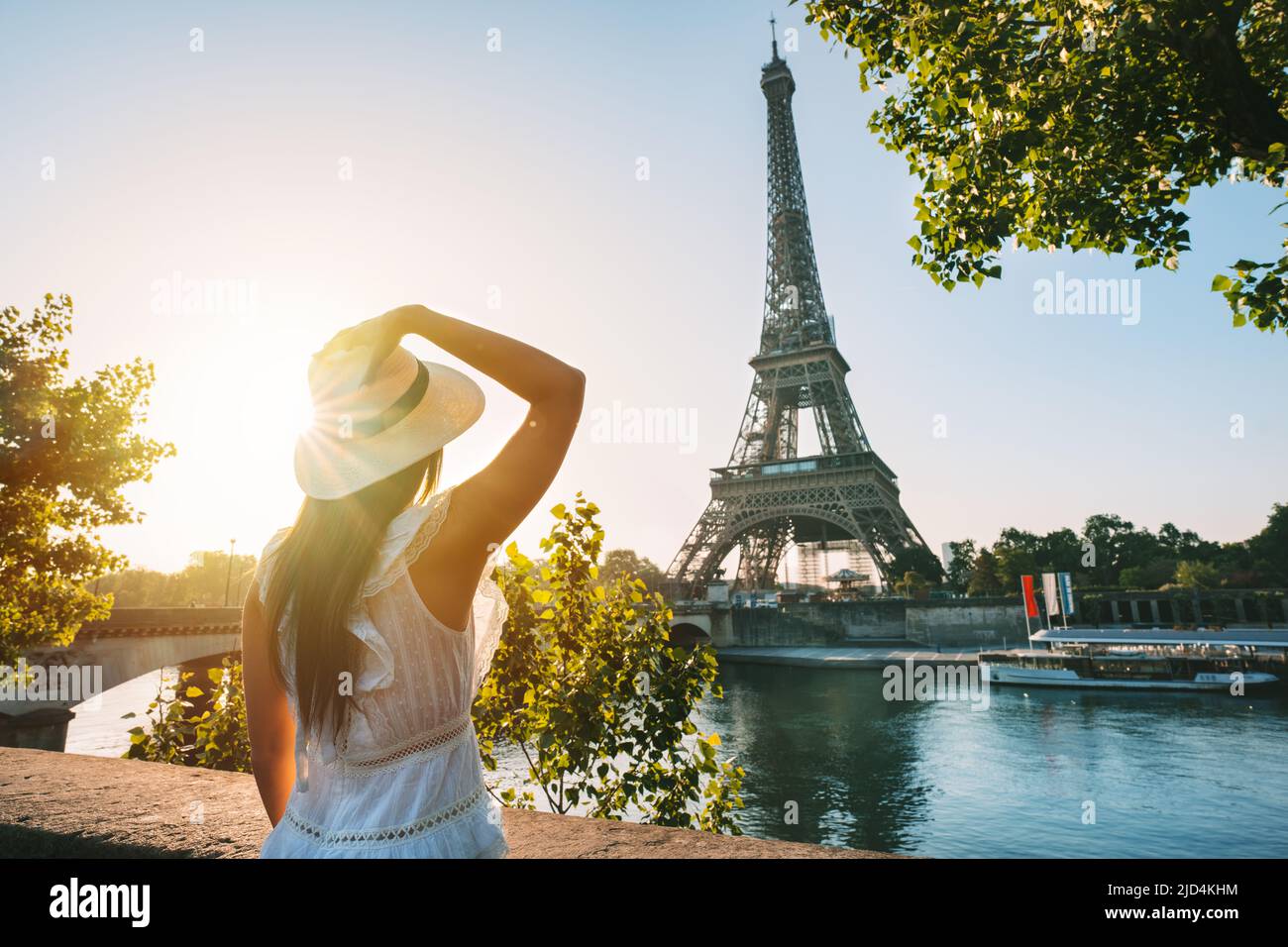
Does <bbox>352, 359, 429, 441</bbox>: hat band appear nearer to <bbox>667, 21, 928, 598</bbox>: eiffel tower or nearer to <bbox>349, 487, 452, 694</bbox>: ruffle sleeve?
<bbox>349, 487, 452, 694</bbox>: ruffle sleeve

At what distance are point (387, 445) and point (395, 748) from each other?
0.62 m

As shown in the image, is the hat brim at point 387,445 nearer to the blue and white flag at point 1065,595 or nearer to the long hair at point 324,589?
the long hair at point 324,589

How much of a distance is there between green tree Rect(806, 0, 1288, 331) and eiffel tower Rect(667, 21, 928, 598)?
143 feet

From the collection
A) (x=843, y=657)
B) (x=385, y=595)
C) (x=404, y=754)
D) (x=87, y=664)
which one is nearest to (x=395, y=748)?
(x=404, y=754)

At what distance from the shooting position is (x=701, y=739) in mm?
5039

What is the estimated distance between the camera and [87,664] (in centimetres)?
2136

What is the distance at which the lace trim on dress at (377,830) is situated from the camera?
1.31m

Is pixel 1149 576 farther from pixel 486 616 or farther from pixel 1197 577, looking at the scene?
pixel 486 616

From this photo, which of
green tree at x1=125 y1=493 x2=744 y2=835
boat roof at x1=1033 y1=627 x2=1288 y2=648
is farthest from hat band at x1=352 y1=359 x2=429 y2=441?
boat roof at x1=1033 y1=627 x2=1288 y2=648

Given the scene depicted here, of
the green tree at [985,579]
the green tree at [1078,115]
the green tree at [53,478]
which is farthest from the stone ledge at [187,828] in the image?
the green tree at [985,579]

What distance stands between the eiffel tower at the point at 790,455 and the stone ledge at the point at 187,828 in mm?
48024

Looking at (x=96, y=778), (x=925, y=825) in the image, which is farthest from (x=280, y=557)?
(x=925, y=825)

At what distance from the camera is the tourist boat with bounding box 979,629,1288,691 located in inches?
1180
